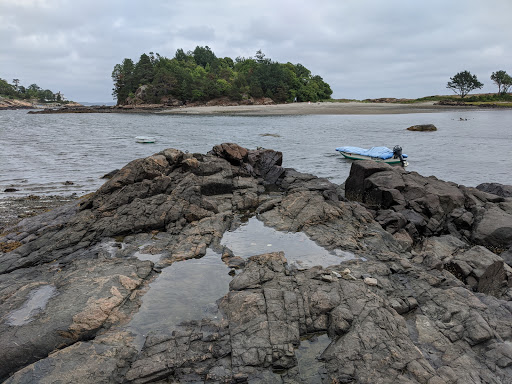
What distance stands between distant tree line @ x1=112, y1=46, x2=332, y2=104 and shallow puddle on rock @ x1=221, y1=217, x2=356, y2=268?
408ft

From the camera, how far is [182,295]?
30.7 ft

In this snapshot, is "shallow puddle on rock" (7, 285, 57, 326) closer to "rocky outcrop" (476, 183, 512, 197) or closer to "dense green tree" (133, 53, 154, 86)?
"rocky outcrop" (476, 183, 512, 197)

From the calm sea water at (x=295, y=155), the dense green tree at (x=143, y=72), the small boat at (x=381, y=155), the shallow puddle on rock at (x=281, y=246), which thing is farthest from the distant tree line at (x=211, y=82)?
the shallow puddle on rock at (x=281, y=246)

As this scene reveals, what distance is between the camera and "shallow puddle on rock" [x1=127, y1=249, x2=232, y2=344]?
323 inches

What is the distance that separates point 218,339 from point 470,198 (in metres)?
14.9

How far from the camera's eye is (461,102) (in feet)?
440

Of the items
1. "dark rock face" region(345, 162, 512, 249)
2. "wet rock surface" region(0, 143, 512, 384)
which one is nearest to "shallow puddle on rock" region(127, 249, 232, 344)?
"wet rock surface" region(0, 143, 512, 384)

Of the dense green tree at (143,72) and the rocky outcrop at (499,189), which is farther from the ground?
the dense green tree at (143,72)

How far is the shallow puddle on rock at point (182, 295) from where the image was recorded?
323 inches

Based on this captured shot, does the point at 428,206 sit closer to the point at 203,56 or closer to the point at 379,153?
the point at 379,153

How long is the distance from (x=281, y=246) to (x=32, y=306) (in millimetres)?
7522

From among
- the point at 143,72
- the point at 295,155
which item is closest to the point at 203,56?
the point at 143,72

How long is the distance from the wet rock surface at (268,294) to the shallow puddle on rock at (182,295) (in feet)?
0.81

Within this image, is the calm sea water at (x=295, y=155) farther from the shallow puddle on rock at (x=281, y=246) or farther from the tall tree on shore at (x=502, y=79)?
the tall tree on shore at (x=502, y=79)
